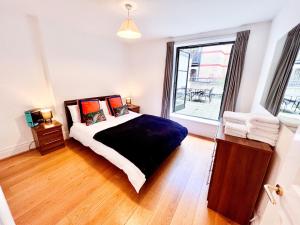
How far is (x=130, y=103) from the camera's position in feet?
13.8

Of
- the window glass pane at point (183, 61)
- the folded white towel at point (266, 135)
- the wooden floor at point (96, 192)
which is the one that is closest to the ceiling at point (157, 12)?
the window glass pane at point (183, 61)

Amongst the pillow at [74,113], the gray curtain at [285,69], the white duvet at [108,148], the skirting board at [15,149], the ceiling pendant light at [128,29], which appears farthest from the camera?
the pillow at [74,113]

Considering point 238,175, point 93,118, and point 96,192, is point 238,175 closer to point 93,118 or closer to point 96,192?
point 96,192

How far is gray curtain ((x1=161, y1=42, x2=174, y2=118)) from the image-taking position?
322 centimetres

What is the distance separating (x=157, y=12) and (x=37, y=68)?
236 centimetres

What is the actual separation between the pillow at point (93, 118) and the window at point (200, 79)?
2028mm

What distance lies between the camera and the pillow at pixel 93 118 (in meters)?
2.59

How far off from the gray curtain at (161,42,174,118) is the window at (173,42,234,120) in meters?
0.25

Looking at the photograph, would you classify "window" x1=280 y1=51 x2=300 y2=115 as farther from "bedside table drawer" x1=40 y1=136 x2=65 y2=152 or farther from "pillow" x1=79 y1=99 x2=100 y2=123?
"bedside table drawer" x1=40 y1=136 x2=65 y2=152

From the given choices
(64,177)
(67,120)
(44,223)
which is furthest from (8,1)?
(44,223)

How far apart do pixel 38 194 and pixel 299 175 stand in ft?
7.80

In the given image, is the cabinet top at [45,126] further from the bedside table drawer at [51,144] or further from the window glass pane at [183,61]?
the window glass pane at [183,61]

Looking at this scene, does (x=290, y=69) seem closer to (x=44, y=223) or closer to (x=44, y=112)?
(x=44, y=223)

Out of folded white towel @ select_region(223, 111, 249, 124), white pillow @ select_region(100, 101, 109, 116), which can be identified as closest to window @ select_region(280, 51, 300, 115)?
folded white towel @ select_region(223, 111, 249, 124)
